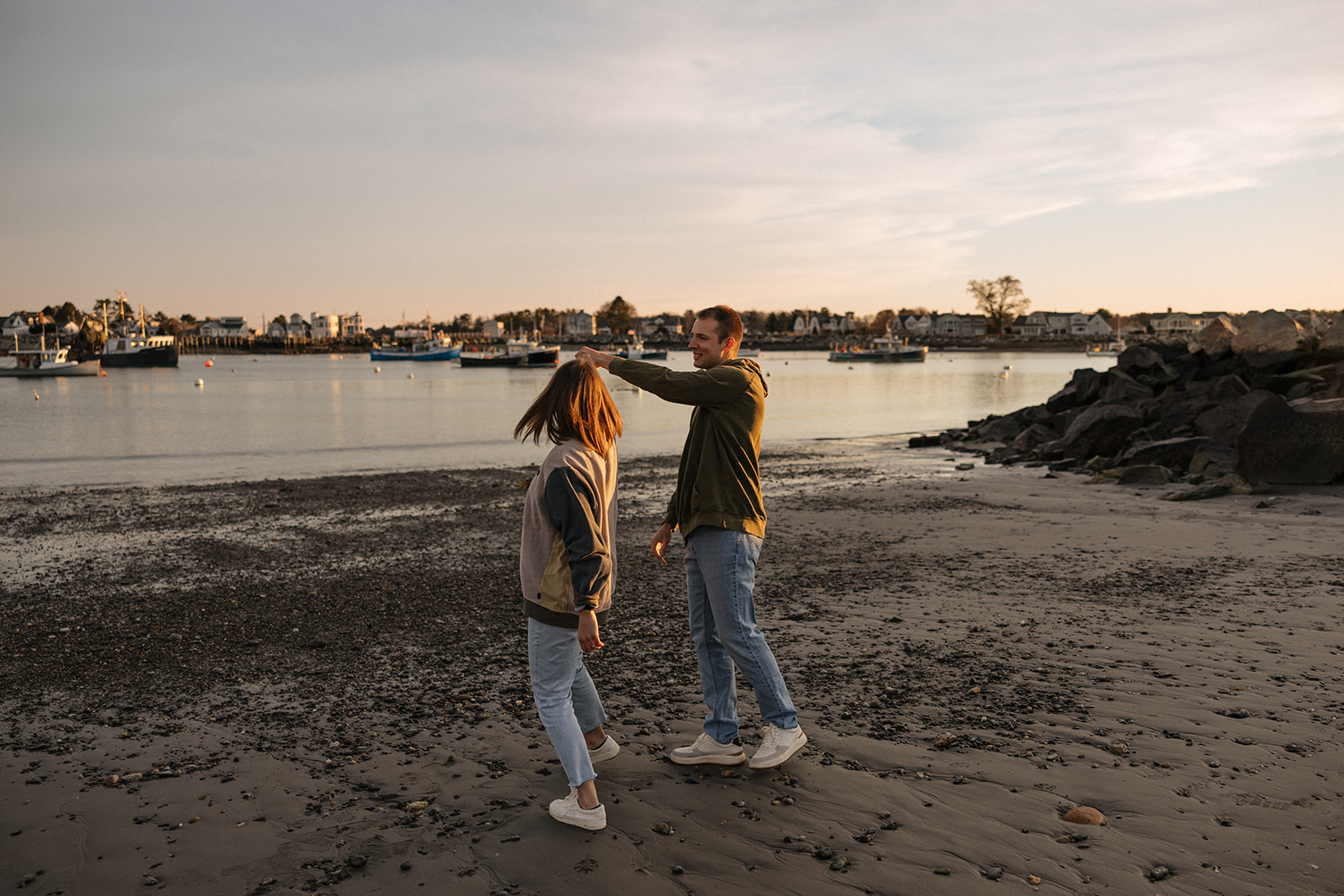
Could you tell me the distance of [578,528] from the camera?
3.52 m

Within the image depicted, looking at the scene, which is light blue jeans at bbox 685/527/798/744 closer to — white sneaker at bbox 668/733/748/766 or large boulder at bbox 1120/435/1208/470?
white sneaker at bbox 668/733/748/766

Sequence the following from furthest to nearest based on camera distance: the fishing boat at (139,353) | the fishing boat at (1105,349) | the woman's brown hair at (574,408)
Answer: the fishing boat at (1105,349) < the fishing boat at (139,353) < the woman's brown hair at (574,408)

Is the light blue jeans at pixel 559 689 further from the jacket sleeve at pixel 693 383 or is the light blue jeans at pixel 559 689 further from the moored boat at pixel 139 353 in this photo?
the moored boat at pixel 139 353

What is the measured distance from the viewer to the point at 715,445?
162 inches

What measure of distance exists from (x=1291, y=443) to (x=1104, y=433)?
4785mm

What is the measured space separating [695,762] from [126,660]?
441 cm

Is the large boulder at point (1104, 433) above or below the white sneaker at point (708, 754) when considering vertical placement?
above

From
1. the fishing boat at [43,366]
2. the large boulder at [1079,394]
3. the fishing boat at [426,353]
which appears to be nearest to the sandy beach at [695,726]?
the large boulder at [1079,394]

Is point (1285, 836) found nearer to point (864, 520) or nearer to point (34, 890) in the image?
point (34, 890)

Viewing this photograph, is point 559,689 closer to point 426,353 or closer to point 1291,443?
point 1291,443

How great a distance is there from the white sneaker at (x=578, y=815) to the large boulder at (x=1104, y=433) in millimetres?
16279

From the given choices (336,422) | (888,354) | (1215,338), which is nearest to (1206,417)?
(1215,338)

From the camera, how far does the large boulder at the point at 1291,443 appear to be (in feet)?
41.0

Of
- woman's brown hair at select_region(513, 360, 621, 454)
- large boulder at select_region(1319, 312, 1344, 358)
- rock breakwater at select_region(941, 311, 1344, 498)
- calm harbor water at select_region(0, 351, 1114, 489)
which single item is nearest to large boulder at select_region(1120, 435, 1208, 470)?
rock breakwater at select_region(941, 311, 1344, 498)
